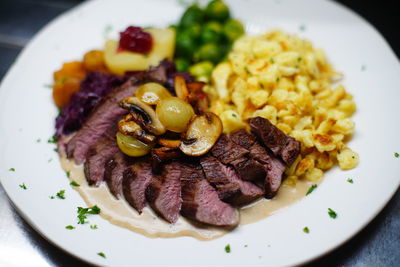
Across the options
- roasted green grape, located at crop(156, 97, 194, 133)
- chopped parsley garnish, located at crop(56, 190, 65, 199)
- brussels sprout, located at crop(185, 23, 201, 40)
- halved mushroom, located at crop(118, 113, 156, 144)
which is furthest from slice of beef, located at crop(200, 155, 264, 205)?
brussels sprout, located at crop(185, 23, 201, 40)

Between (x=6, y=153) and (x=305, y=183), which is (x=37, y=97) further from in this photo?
(x=305, y=183)

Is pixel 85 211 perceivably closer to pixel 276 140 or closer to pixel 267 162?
pixel 267 162

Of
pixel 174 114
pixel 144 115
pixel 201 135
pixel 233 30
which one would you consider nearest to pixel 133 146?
pixel 144 115

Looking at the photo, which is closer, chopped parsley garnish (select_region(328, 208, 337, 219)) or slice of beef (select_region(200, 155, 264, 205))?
chopped parsley garnish (select_region(328, 208, 337, 219))

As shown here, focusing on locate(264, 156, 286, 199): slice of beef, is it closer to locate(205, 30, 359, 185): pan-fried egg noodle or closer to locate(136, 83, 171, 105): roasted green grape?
locate(205, 30, 359, 185): pan-fried egg noodle

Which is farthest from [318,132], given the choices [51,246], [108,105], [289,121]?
[51,246]

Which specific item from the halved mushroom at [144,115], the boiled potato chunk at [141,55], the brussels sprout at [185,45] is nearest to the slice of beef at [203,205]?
the halved mushroom at [144,115]
